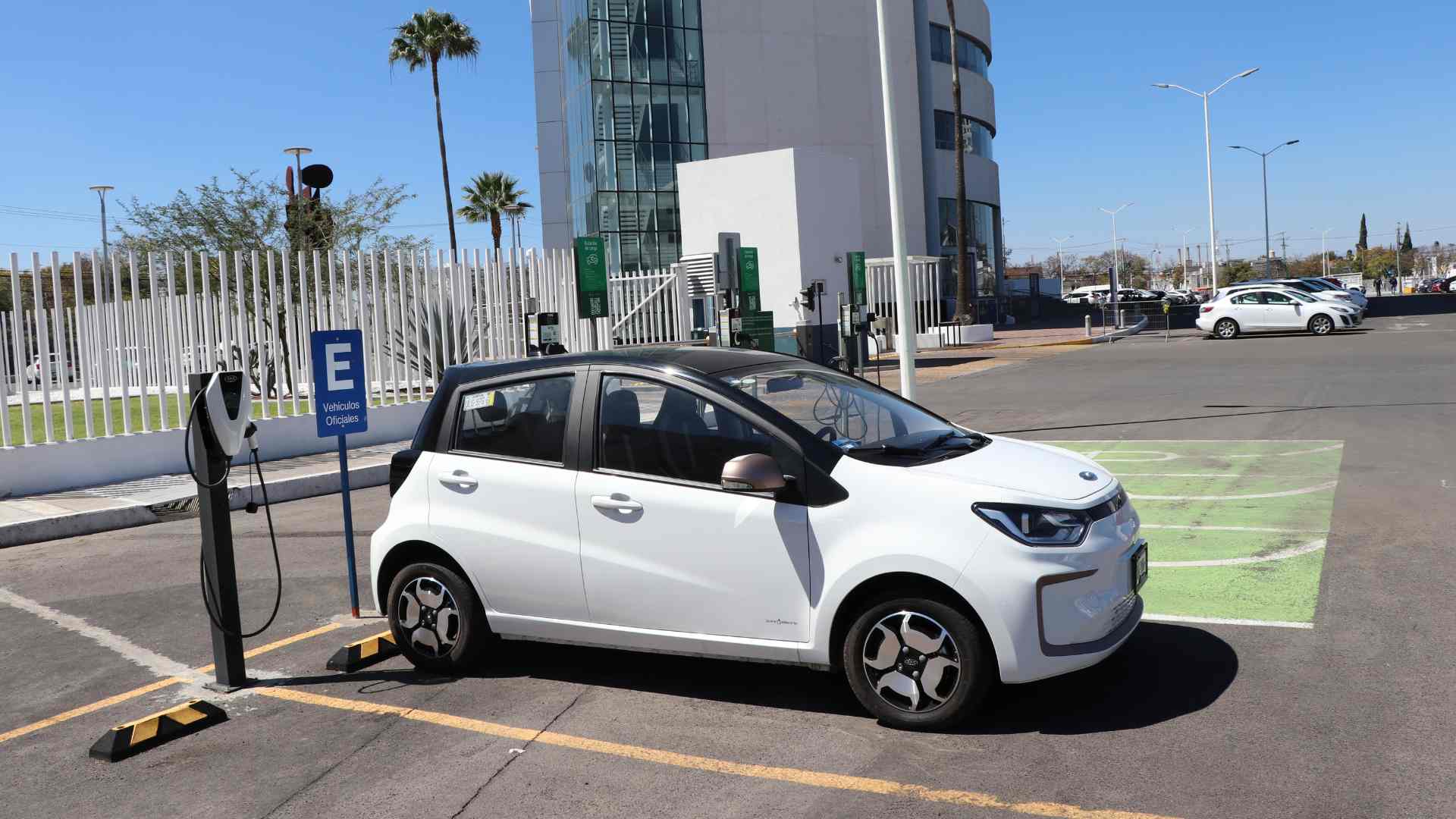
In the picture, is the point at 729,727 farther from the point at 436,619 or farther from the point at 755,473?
the point at 436,619

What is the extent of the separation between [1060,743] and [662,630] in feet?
5.67

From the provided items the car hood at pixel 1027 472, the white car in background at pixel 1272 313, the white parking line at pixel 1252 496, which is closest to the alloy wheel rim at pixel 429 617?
the car hood at pixel 1027 472

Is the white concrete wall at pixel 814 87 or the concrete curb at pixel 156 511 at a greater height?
the white concrete wall at pixel 814 87

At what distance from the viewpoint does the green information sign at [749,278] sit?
25781 mm

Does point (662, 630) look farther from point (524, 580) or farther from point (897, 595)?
point (897, 595)

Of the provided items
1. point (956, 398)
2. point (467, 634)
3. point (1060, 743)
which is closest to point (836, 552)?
point (1060, 743)

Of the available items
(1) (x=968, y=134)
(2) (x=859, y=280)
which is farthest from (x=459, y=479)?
(1) (x=968, y=134)

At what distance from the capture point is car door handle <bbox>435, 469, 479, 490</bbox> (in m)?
5.62

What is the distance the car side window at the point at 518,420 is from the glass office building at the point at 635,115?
40.4 meters

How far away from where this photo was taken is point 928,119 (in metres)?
57.1

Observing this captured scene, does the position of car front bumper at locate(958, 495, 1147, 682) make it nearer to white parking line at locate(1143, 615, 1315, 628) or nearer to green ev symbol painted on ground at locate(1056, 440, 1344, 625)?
white parking line at locate(1143, 615, 1315, 628)

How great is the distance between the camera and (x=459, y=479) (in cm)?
565

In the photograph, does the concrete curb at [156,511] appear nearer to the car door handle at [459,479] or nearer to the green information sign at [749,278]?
the car door handle at [459,479]

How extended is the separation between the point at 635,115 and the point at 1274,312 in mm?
25135
